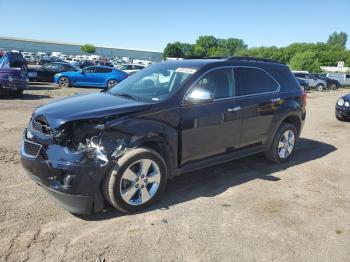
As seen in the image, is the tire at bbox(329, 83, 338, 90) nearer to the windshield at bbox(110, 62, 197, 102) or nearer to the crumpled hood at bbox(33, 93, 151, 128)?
the windshield at bbox(110, 62, 197, 102)

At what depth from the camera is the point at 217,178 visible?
5.63 meters

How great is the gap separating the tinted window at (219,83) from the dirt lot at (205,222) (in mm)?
1380

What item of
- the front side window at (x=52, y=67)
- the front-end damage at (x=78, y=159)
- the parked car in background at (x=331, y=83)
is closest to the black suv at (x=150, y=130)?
the front-end damage at (x=78, y=159)

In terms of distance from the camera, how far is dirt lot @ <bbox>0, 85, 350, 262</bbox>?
351 centimetres

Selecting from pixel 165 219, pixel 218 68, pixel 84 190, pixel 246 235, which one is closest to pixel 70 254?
pixel 84 190

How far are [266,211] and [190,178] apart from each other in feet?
4.64

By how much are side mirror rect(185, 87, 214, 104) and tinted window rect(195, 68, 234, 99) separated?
0.66 feet

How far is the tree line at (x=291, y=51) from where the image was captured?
190ft

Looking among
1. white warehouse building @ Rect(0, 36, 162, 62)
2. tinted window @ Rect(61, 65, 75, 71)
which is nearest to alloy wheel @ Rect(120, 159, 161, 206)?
tinted window @ Rect(61, 65, 75, 71)

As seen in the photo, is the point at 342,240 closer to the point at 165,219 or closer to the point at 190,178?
the point at 165,219

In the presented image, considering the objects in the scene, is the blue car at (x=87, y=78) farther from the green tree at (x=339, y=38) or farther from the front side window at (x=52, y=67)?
the green tree at (x=339, y=38)

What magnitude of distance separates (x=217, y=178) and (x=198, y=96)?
5.40 ft

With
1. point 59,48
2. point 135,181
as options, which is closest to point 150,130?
point 135,181

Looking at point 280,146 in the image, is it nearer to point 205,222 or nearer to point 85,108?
point 205,222
